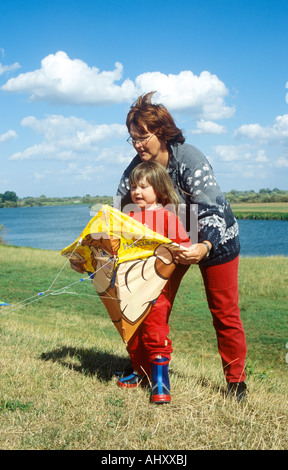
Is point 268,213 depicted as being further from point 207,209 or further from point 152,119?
point 152,119

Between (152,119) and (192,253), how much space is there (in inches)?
40.2

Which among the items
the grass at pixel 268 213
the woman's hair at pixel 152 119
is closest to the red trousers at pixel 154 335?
the woman's hair at pixel 152 119

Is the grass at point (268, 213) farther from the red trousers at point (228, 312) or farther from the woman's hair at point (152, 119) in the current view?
the woman's hair at point (152, 119)

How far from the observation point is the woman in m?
3.27

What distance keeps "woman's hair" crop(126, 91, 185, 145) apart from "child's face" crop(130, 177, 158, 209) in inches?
15.3

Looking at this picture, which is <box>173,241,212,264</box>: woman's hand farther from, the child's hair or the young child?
the child's hair

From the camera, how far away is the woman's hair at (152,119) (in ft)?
10.7

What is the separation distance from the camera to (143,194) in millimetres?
3240

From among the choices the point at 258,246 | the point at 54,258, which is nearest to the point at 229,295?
the point at 54,258

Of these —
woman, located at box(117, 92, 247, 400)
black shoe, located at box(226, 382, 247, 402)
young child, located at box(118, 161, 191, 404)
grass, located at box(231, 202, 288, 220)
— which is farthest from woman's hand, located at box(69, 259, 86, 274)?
grass, located at box(231, 202, 288, 220)

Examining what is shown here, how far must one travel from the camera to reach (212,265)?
338 cm

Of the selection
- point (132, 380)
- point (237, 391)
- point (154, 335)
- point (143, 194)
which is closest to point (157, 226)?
point (143, 194)
